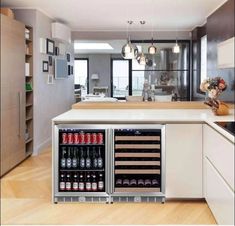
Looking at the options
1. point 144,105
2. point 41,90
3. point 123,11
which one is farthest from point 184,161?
point 123,11

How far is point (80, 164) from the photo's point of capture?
232 centimetres

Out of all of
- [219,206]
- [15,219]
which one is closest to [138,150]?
[219,206]

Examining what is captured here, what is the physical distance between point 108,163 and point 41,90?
179cm

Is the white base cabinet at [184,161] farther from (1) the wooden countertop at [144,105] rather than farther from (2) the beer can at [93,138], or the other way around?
(1) the wooden countertop at [144,105]

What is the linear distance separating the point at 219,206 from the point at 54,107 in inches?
109

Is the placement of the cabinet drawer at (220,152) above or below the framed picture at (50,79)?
below

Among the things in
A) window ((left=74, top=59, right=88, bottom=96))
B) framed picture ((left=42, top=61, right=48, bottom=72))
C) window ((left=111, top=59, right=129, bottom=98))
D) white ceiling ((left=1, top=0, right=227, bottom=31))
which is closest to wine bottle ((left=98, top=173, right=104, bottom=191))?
white ceiling ((left=1, top=0, right=227, bottom=31))

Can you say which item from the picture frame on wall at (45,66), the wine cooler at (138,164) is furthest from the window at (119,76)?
the wine cooler at (138,164)

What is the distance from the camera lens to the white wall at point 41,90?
3646 millimetres

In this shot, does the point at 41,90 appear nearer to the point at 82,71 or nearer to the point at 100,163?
the point at 100,163

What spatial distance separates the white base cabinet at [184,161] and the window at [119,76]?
525 cm

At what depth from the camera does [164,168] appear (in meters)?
2.34

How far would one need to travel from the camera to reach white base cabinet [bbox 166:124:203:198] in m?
2.30

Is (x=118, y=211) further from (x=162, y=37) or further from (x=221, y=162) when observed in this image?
(x=162, y=37)
